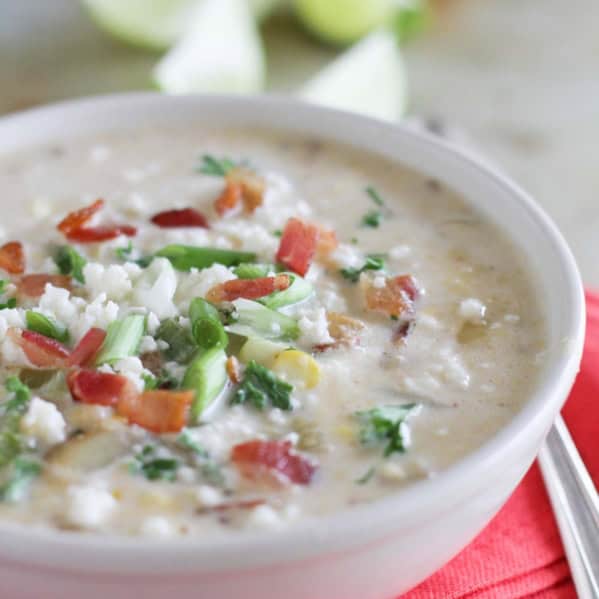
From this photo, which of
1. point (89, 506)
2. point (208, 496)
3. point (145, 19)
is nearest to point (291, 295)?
point (208, 496)

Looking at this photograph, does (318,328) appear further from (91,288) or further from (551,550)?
(551,550)

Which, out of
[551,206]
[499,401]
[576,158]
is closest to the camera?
[499,401]

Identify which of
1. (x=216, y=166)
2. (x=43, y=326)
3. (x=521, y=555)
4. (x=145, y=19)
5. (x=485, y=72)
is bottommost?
(x=485, y=72)

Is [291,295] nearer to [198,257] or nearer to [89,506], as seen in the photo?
[198,257]

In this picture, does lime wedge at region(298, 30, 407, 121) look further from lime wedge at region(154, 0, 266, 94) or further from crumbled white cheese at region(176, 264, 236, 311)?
crumbled white cheese at region(176, 264, 236, 311)

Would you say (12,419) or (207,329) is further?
(207,329)

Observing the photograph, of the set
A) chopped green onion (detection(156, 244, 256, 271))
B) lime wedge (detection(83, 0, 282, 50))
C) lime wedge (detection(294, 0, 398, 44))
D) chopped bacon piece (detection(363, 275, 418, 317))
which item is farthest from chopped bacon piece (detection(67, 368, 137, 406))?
lime wedge (detection(294, 0, 398, 44))

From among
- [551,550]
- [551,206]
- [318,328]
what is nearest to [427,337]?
[318,328]
